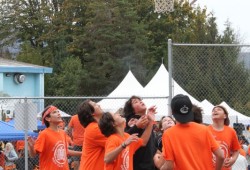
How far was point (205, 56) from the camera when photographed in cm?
1388

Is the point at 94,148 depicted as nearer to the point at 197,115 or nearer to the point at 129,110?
the point at 129,110

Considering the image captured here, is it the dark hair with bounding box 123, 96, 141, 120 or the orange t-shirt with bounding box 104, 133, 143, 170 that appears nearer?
the orange t-shirt with bounding box 104, 133, 143, 170

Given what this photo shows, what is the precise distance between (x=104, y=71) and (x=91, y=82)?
113 cm

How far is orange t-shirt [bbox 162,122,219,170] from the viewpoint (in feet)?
23.6

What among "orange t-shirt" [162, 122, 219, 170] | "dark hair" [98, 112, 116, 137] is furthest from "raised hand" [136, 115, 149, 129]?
"orange t-shirt" [162, 122, 219, 170]

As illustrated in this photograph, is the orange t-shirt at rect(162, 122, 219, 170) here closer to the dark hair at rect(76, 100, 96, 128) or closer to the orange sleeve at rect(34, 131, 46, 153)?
the dark hair at rect(76, 100, 96, 128)

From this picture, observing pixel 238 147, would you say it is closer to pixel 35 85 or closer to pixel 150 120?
pixel 150 120

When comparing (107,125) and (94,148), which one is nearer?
(107,125)

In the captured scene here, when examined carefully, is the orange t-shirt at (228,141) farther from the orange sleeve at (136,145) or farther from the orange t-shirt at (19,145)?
the orange t-shirt at (19,145)

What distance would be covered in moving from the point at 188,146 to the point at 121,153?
1167 millimetres

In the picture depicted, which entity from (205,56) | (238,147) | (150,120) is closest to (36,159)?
(205,56)

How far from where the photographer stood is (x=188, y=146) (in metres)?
7.20

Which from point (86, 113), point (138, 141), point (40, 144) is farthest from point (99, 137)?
point (40, 144)

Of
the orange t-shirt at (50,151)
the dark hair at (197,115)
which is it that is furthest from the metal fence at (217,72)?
the dark hair at (197,115)
